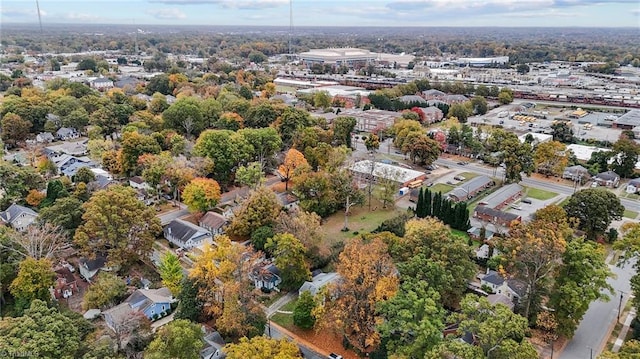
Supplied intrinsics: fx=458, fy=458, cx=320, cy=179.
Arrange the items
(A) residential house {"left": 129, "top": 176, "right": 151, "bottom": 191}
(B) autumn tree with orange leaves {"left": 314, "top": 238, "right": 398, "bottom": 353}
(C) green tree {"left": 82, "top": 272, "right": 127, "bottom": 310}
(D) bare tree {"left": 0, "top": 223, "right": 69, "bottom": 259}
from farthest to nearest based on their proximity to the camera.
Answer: (A) residential house {"left": 129, "top": 176, "right": 151, "bottom": 191}, (D) bare tree {"left": 0, "top": 223, "right": 69, "bottom": 259}, (C) green tree {"left": 82, "top": 272, "right": 127, "bottom": 310}, (B) autumn tree with orange leaves {"left": 314, "top": 238, "right": 398, "bottom": 353}

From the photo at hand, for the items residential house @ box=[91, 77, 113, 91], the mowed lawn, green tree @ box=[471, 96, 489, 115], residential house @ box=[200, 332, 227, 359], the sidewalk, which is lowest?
the sidewalk

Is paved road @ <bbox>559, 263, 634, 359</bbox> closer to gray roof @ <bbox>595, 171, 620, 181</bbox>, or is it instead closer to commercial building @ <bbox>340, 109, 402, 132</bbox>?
gray roof @ <bbox>595, 171, 620, 181</bbox>

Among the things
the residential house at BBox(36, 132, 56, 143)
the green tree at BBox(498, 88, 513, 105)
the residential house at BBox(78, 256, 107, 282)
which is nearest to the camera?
the residential house at BBox(78, 256, 107, 282)

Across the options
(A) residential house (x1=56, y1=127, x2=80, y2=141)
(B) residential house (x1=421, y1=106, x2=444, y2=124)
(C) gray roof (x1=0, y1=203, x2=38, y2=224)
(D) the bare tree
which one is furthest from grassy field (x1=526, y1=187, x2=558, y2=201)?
(A) residential house (x1=56, y1=127, x2=80, y2=141)

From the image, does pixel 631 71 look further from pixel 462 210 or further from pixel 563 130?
pixel 462 210

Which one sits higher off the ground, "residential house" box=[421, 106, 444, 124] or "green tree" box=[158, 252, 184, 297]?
"residential house" box=[421, 106, 444, 124]

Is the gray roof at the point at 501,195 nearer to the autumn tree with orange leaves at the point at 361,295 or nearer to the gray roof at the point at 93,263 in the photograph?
the autumn tree with orange leaves at the point at 361,295

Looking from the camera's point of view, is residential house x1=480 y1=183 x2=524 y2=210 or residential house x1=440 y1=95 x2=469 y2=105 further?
residential house x1=440 y1=95 x2=469 y2=105
